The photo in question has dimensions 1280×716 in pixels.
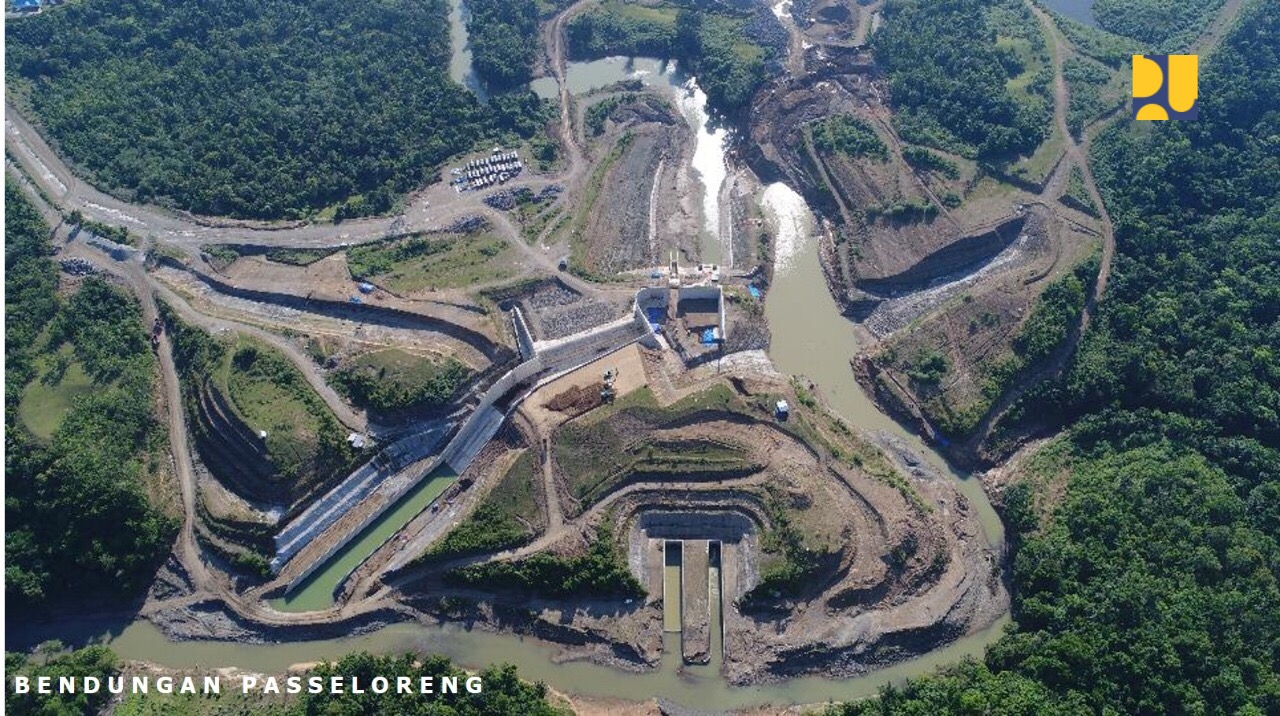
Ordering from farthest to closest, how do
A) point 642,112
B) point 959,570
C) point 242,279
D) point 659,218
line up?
point 642,112 → point 659,218 → point 242,279 → point 959,570

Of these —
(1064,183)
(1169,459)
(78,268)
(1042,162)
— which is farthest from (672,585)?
(78,268)

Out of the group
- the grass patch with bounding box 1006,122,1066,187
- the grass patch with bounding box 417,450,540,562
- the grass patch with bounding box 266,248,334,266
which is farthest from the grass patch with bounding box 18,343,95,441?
the grass patch with bounding box 1006,122,1066,187

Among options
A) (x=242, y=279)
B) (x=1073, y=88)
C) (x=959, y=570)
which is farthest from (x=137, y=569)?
(x=1073, y=88)

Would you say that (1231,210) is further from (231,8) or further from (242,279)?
(231,8)

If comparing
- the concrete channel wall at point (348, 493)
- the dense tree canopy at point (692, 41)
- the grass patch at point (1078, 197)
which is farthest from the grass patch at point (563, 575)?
the grass patch at point (1078, 197)

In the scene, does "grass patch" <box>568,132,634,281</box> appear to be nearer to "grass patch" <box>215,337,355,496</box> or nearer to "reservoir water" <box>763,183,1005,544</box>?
"reservoir water" <box>763,183,1005,544</box>

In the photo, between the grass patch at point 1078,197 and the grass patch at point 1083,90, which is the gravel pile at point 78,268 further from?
the grass patch at point 1083,90
